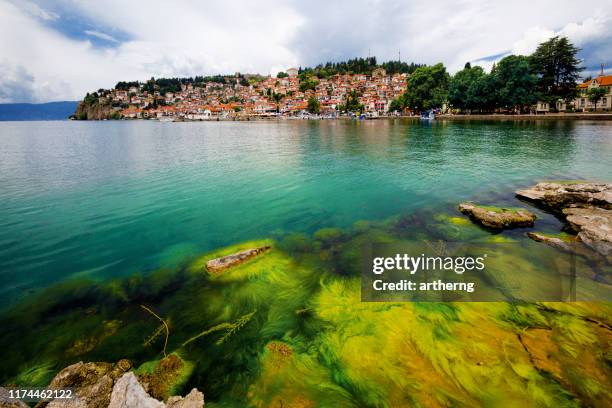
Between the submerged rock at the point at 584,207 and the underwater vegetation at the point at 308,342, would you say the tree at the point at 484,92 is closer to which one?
the submerged rock at the point at 584,207

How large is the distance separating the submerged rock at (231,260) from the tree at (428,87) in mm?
100624

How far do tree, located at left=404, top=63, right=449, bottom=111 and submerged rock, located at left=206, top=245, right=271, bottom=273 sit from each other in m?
101

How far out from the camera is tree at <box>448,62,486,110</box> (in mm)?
74625

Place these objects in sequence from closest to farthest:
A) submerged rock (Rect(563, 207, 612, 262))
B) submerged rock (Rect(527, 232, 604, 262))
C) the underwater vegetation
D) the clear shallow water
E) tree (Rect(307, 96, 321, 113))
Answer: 1. the underwater vegetation
2. submerged rock (Rect(527, 232, 604, 262))
3. submerged rock (Rect(563, 207, 612, 262))
4. the clear shallow water
5. tree (Rect(307, 96, 321, 113))

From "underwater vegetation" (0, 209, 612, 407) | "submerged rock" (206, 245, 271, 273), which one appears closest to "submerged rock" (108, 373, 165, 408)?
"underwater vegetation" (0, 209, 612, 407)

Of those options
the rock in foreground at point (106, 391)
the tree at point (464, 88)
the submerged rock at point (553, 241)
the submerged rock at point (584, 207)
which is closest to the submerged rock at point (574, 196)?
the submerged rock at point (584, 207)

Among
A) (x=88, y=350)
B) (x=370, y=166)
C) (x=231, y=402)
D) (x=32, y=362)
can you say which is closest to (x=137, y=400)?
(x=231, y=402)

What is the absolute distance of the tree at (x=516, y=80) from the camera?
62.8 metres

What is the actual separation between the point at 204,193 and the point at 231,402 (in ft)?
43.4

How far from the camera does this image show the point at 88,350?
17.4 ft

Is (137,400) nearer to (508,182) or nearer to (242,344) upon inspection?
(242,344)

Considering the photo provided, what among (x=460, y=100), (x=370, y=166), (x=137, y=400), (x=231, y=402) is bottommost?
(x=231, y=402)

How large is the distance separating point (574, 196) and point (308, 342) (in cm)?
1310

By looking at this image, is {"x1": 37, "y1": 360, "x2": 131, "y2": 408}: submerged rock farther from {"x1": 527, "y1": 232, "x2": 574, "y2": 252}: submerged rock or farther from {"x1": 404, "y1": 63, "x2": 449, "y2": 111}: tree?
{"x1": 404, "y1": 63, "x2": 449, "y2": 111}: tree
